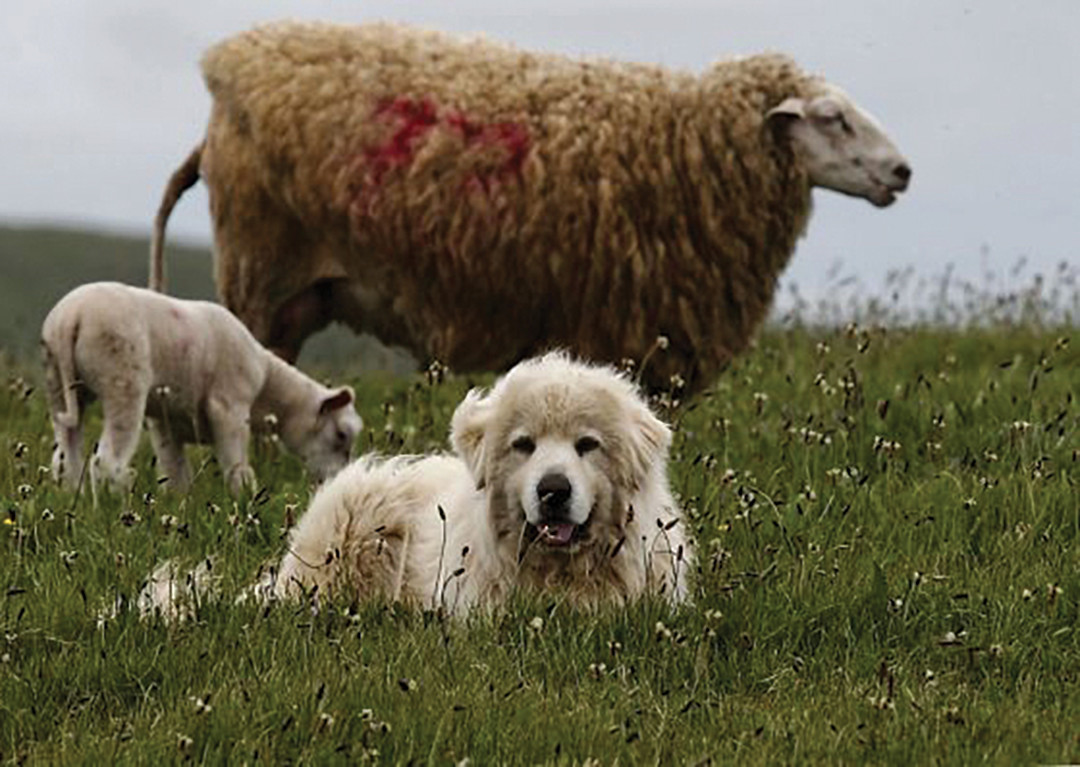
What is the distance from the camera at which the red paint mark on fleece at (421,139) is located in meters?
9.92

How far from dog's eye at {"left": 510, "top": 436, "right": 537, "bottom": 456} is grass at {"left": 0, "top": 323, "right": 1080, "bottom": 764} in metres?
0.40

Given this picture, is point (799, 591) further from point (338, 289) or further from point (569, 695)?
point (338, 289)

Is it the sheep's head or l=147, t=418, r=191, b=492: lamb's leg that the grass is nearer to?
l=147, t=418, r=191, b=492: lamb's leg

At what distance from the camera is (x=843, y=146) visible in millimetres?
10312

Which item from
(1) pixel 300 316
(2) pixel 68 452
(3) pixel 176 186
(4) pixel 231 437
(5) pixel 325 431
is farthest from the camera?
(3) pixel 176 186

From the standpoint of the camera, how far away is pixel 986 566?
6246 mm

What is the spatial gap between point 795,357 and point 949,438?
2.99 m

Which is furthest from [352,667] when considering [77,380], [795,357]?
[795,357]

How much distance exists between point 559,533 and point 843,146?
5.24 metres

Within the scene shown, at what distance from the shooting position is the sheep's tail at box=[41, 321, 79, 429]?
7984 mm

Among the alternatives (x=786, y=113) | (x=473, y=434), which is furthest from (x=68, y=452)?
(x=786, y=113)

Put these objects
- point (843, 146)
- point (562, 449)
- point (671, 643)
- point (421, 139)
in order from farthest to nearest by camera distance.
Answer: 1. point (843, 146)
2. point (421, 139)
3. point (562, 449)
4. point (671, 643)

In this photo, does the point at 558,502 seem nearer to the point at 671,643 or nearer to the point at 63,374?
the point at 671,643

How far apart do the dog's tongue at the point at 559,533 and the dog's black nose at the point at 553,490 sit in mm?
86
